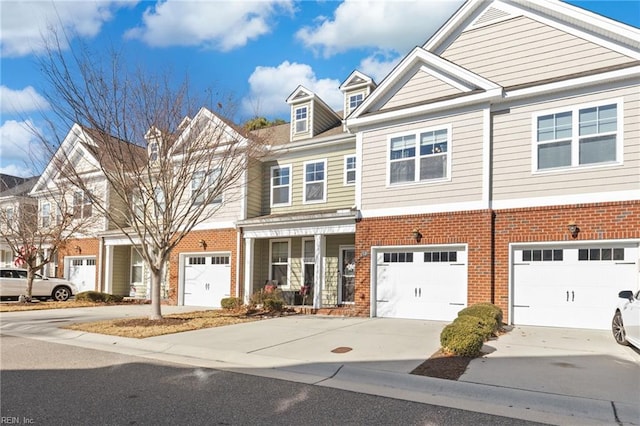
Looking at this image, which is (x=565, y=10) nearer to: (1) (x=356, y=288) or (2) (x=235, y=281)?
(1) (x=356, y=288)

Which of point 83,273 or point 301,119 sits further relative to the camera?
point 83,273

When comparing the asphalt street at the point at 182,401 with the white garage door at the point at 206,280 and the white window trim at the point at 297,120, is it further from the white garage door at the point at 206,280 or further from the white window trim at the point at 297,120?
the white window trim at the point at 297,120

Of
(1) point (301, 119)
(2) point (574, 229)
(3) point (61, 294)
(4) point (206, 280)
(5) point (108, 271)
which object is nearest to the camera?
(2) point (574, 229)

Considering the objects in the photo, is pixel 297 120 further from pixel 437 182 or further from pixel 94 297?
pixel 94 297

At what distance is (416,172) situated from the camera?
13594mm

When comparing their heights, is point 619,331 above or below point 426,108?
below

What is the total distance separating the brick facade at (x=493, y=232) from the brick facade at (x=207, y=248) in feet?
18.9

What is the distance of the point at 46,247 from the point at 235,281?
1363cm

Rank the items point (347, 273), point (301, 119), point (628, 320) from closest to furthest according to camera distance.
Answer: point (628, 320) → point (347, 273) → point (301, 119)

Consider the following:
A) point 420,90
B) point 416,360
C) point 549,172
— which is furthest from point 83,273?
point 549,172

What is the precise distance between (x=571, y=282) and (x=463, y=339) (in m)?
5.25

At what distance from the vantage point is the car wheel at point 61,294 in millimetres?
21188

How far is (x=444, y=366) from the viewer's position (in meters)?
7.34

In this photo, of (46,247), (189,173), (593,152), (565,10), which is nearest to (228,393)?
(189,173)
